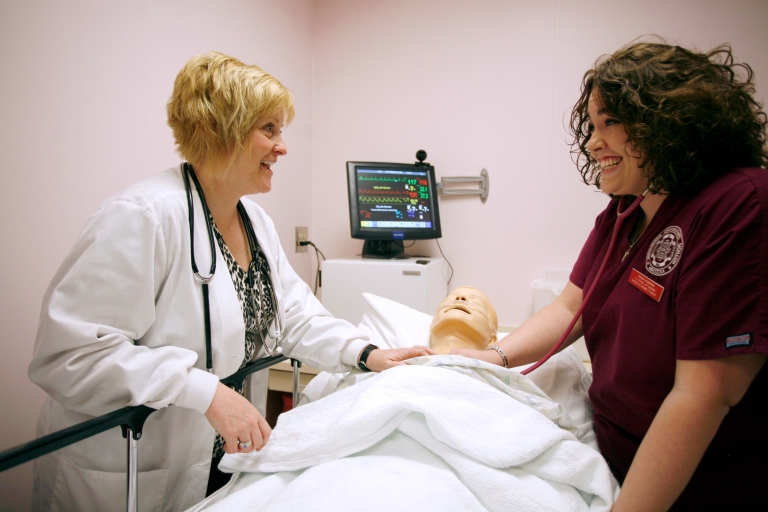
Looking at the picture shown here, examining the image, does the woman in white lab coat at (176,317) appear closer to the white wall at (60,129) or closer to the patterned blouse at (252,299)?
the patterned blouse at (252,299)

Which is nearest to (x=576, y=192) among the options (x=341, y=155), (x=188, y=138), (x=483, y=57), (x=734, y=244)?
(x=483, y=57)

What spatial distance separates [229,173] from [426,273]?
4.50 feet

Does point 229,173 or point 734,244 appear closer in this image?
point 734,244

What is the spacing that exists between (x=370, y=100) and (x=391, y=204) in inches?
31.3

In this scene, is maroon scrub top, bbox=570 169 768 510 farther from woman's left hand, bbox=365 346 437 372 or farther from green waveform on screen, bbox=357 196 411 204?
green waveform on screen, bbox=357 196 411 204

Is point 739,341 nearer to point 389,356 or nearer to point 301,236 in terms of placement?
point 389,356

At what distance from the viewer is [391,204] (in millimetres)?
2619

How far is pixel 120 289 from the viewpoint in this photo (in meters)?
0.92

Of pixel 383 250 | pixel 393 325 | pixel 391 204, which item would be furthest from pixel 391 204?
pixel 393 325

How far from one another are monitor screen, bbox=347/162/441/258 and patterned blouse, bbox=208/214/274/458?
1.29 metres

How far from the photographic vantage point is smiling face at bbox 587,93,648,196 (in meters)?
0.98

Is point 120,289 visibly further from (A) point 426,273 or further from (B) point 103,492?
(A) point 426,273

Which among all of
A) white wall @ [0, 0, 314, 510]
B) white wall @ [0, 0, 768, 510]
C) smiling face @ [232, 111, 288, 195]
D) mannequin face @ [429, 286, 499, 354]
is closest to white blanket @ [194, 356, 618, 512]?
mannequin face @ [429, 286, 499, 354]

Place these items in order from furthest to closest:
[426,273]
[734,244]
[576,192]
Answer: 1. [576,192]
2. [426,273]
3. [734,244]
